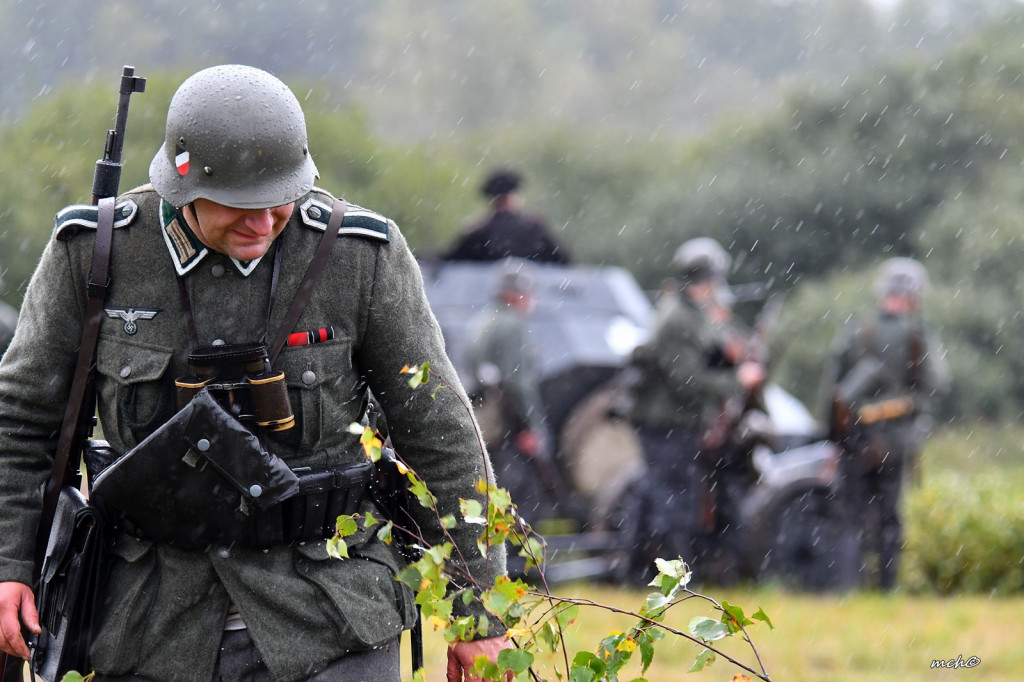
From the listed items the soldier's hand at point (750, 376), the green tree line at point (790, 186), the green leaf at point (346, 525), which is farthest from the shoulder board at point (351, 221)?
Answer: the green tree line at point (790, 186)

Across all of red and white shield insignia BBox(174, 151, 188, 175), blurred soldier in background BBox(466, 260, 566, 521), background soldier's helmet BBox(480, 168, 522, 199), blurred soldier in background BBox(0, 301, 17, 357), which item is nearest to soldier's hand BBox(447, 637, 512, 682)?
red and white shield insignia BBox(174, 151, 188, 175)

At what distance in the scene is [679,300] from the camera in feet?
28.5

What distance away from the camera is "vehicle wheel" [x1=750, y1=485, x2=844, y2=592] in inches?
354

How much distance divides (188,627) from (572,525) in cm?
678

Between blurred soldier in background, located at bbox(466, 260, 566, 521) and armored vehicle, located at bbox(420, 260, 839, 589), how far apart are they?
0.22 metres

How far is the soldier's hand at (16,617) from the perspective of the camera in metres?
2.78

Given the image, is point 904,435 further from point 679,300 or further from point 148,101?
point 148,101

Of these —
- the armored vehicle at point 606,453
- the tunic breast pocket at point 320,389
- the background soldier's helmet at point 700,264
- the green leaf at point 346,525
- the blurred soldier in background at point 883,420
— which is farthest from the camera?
the blurred soldier in background at point 883,420

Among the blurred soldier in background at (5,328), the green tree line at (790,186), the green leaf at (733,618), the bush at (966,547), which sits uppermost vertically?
the green leaf at (733,618)

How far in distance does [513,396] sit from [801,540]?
2083mm

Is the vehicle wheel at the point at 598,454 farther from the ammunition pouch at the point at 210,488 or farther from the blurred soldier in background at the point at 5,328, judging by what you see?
the ammunition pouch at the point at 210,488

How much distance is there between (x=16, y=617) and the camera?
280 centimetres

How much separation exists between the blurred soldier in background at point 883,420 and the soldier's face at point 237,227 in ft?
22.8

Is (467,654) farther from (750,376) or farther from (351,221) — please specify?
(750,376)
